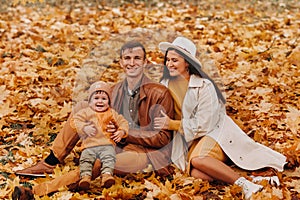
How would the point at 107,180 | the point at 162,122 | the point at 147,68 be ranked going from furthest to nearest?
the point at 147,68 → the point at 162,122 → the point at 107,180

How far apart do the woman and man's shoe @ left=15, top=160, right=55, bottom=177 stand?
953 mm

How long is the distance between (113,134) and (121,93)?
0.38 metres

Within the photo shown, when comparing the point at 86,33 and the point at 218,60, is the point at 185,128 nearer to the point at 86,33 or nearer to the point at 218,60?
the point at 218,60

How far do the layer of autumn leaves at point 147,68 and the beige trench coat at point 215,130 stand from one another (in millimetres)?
134

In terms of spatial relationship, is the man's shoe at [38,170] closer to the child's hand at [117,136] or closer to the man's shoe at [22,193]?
the man's shoe at [22,193]

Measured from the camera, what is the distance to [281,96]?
18.5ft

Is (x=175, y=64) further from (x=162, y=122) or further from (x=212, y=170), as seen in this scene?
(x=212, y=170)

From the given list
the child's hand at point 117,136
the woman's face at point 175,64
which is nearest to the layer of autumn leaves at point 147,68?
the child's hand at point 117,136

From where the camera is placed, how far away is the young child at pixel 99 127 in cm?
377

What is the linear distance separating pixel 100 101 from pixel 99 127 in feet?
0.67

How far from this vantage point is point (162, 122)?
12.9ft

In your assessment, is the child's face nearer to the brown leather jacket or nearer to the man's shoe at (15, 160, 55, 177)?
the brown leather jacket

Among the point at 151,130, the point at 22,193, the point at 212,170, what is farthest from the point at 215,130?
the point at 22,193

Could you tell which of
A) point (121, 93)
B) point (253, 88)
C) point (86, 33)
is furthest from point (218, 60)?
point (121, 93)
